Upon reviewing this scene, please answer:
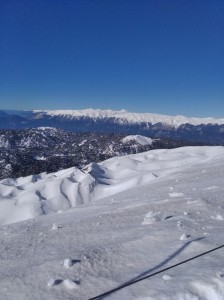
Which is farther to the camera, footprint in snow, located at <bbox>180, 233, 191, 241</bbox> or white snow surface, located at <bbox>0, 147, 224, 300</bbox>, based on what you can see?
footprint in snow, located at <bbox>180, 233, 191, 241</bbox>

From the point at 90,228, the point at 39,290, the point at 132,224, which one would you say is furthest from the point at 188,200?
the point at 39,290

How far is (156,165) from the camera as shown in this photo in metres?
96.3

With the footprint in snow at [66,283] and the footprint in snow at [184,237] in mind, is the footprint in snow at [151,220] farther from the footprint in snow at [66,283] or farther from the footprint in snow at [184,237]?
the footprint in snow at [66,283]

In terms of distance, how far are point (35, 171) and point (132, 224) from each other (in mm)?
140788

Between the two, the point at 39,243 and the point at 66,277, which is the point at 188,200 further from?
the point at 66,277

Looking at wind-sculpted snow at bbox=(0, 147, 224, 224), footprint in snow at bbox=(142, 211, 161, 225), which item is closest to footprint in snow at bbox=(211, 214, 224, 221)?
footprint in snow at bbox=(142, 211, 161, 225)

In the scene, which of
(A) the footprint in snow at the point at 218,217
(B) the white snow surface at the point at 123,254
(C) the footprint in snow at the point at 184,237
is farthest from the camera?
(A) the footprint in snow at the point at 218,217

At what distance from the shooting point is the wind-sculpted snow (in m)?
65.8

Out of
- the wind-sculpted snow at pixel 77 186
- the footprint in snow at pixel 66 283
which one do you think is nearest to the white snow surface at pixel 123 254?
the footprint in snow at pixel 66 283

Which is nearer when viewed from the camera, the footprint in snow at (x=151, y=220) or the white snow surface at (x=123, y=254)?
the white snow surface at (x=123, y=254)

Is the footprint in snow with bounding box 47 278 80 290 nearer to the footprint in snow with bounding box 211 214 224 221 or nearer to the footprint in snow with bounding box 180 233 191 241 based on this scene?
the footprint in snow with bounding box 180 233 191 241

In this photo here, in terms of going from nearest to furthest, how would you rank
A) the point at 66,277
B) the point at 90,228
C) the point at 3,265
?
1. the point at 66,277
2. the point at 3,265
3. the point at 90,228

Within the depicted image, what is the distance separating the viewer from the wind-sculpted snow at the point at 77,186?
6581 centimetres

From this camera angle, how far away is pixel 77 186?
78.9 m
